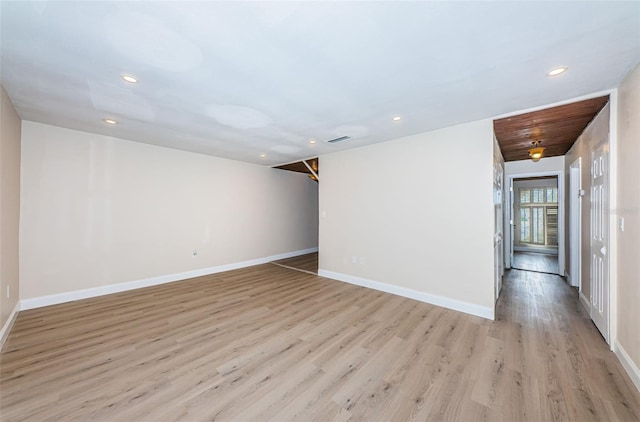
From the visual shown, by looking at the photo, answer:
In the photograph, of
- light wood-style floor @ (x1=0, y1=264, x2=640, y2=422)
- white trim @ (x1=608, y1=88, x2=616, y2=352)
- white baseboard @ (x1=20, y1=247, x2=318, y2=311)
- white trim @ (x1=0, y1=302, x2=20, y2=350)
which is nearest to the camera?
light wood-style floor @ (x1=0, y1=264, x2=640, y2=422)

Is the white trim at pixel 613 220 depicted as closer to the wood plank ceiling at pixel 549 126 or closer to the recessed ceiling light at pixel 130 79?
the wood plank ceiling at pixel 549 126

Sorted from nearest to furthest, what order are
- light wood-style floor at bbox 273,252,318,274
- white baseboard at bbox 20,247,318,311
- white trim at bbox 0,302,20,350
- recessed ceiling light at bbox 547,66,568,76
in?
1. recessed ceiling light at bbox 547,66,568,76
2. white trim at bbox 0,302,20,350
3. white baseboard at bbox 20,247,318,311
4. light wood-style floor at bbox 273,252,318,274

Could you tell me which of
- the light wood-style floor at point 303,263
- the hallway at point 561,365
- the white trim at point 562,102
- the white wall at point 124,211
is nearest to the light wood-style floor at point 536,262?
the hallway at point 561,365

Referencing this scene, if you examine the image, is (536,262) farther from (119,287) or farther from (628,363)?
(119,287)

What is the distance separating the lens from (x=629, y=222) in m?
2.06

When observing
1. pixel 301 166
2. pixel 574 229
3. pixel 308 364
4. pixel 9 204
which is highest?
pixel 301 166

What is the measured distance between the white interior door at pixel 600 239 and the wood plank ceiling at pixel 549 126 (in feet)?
1.46

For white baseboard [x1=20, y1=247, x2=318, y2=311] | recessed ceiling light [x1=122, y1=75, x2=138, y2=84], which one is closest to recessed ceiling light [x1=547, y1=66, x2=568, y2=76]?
recessed ceiling light [x1=122, y1=75, x2=138, y2=84]

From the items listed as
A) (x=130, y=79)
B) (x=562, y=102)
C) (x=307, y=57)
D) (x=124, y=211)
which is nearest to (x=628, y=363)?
(x=562, y=102)

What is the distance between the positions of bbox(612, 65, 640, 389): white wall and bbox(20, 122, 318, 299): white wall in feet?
19.2

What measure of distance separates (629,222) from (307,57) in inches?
120

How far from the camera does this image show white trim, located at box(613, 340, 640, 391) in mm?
1840

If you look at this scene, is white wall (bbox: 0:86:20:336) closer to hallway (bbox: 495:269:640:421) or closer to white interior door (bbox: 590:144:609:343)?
hallway (bbox: 495:269:640:421)

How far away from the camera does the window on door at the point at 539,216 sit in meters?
7.99
